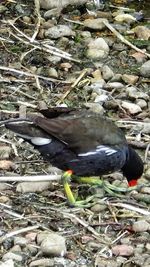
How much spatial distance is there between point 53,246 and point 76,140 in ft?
3.03

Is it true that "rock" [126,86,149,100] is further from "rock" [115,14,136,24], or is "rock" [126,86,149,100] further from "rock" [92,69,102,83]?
"rock" [115,14,136,24]

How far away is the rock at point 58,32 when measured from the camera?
27.0 ft

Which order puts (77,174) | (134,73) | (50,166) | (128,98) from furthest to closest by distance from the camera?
(134,73) → (128,98) → (50,166) → (77,174)

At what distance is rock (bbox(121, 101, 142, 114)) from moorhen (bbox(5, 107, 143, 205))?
1253 mm

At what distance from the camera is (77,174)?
19.0 feet

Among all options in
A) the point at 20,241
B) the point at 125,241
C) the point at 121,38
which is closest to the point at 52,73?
the point at 121,38

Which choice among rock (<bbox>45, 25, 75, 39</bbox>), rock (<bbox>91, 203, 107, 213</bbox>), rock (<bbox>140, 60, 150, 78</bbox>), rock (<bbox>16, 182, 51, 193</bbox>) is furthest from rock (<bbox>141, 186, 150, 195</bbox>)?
rock (<bbox>45, 25, 75, 39</bbox>)

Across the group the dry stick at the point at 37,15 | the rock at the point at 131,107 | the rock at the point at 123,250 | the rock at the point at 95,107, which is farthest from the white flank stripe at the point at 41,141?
A: the dry stick at the point at 37,15

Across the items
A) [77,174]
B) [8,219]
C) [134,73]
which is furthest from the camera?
[134,73]

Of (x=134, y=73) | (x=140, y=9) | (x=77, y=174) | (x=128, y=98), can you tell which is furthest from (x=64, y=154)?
(x=140, y=9)

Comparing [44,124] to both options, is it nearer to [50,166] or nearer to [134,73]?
[50,166]

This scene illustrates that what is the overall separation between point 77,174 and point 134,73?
7.50 feet

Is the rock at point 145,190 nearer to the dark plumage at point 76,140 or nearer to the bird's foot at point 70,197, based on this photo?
the dark plumage at point 76,140

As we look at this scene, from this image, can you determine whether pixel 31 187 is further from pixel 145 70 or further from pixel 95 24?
pixel 95 24
